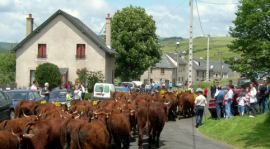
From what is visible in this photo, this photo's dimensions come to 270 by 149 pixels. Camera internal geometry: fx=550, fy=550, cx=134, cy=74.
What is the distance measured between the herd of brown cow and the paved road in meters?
0.86

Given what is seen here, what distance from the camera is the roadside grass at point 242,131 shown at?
70.6 feet

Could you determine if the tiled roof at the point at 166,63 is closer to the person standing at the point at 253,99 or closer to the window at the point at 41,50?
the window at the point at 41,50

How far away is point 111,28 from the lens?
6512 cm

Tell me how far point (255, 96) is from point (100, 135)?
14.9 metres

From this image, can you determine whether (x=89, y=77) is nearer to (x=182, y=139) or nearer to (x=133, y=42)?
(x=133, y=42)

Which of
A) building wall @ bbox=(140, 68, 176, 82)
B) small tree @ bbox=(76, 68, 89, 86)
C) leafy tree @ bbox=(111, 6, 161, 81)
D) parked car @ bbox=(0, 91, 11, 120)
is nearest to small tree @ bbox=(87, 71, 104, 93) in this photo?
small tree @ bbox=(76, 68, 89, 86)

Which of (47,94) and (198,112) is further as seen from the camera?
(47,94)

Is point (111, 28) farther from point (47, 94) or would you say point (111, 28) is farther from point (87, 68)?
point (47, 94)

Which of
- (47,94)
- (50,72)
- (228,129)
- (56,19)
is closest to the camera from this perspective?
(228,129)

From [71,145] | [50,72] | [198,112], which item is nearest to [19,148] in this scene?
[71,145]

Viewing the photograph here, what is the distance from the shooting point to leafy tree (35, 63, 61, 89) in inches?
1980

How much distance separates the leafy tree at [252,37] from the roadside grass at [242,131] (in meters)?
2.65

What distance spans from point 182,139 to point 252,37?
4999 mm

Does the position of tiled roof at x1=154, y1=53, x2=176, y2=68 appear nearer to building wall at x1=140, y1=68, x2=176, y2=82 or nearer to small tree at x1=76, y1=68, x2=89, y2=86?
building wall at x1=140, y1=68, x2=176, y2=82
